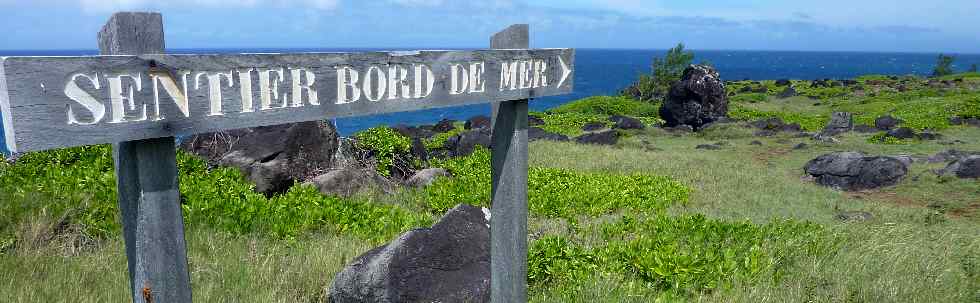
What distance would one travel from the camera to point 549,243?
5969 millimetres

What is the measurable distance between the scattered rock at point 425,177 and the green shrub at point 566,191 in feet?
0.95

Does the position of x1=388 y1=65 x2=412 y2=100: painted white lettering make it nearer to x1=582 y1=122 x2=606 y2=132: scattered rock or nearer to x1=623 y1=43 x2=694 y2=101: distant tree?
x1=582 y1=122 x2=606 y2=132: scattered rock

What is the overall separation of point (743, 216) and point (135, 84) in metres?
10.2

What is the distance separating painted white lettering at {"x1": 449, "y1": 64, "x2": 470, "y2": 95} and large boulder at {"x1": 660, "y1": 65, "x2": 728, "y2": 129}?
31892 mm

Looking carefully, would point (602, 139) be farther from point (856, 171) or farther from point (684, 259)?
point (684, 259)

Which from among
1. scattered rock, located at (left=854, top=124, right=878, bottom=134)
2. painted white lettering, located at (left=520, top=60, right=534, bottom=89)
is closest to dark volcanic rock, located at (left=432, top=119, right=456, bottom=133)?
scattered rock, located at (left=854, top=124, right=878, bottom=134)

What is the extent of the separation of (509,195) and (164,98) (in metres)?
2.06

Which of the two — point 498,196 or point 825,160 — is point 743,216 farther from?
point 825,160

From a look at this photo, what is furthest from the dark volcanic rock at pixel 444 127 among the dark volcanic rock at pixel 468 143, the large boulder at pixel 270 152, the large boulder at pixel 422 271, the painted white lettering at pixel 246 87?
the painted white lettering at pixel 246 87

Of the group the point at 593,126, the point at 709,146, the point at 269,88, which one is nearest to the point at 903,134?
the point at 709,146

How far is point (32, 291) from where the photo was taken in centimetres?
405

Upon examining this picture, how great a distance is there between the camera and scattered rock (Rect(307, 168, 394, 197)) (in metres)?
10.6

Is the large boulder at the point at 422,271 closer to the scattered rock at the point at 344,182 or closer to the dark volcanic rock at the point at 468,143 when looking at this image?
the scattered rock at the point at 344,182

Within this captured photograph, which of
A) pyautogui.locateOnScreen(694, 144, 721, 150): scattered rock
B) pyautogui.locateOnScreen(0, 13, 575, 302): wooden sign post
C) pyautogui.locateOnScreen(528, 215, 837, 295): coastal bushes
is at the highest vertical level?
pyautogui.locateOnScreen(0, 13, 575, 302): wooden sign post
